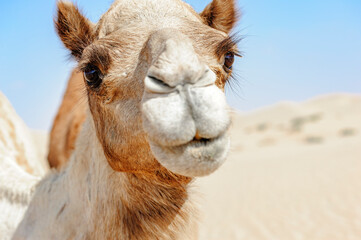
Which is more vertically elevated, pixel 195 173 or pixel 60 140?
pixel 195 173

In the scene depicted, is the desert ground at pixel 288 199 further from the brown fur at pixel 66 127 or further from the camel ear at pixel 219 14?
the brown fur at pixel 66 127

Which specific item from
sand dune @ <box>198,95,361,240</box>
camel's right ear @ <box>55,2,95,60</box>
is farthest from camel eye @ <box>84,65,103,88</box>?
sand dune @ <box>198,95,361,240</box>

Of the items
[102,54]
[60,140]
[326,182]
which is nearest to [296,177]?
[326,182]

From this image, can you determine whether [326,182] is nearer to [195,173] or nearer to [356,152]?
[356,152]

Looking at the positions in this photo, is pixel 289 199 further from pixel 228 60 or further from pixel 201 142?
pixel 201 142

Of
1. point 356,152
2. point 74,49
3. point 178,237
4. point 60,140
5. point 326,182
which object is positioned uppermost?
point 74,49

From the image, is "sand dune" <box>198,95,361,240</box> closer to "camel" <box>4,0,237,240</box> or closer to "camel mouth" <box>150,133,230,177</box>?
"camel" <box>4,0,237,240</box>

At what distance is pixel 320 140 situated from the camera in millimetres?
25453

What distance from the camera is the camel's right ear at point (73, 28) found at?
108 inches

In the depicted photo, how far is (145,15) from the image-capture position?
2.43m

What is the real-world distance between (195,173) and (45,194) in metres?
1.70

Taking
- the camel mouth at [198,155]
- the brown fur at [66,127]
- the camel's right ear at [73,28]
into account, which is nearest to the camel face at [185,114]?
the camel mouth at [198,155]

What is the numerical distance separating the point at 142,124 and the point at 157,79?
27 cm

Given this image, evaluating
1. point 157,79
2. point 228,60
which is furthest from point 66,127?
point 157,79
